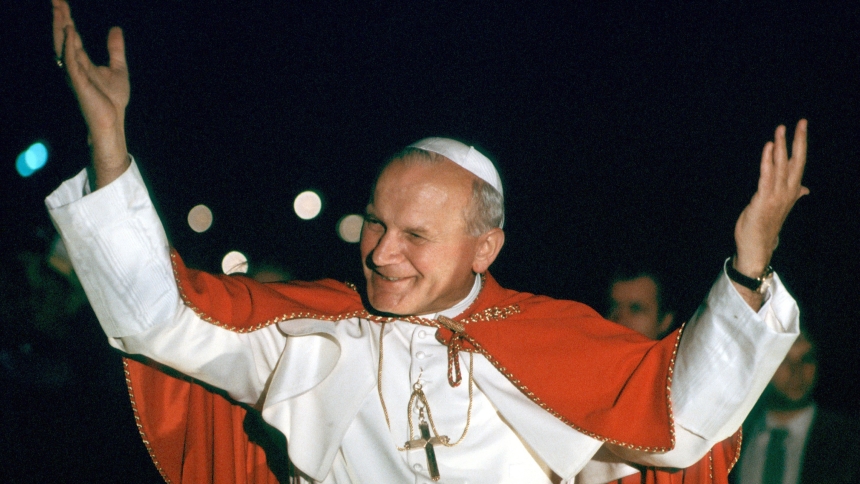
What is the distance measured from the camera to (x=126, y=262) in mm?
1662

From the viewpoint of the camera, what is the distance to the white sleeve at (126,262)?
1.63 metres

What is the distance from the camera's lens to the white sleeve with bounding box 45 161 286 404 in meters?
1.63

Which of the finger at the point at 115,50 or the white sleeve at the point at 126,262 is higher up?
the finger at the point at 115,50

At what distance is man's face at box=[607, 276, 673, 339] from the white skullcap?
1980mm

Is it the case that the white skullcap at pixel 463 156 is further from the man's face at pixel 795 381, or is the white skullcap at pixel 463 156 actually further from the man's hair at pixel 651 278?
the man's hair at pixel 651 278

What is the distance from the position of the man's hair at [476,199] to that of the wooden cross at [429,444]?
0.70m

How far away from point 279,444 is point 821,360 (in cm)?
353

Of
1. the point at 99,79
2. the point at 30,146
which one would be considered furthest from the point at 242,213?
the point at 99,79

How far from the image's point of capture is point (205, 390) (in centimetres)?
228

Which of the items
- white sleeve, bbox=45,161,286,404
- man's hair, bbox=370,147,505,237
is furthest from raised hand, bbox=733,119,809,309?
white sleeve, bbox=45,161,286,404

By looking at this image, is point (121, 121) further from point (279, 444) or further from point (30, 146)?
point (30, 146)

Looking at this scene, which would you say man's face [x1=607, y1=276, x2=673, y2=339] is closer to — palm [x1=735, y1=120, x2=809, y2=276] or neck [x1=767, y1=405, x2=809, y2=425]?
neck [x1=767, y1=405, x2=809, y2=425]

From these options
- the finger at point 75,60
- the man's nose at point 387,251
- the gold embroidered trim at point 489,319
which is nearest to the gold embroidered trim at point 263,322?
the gold embroidered trim at point 489,319

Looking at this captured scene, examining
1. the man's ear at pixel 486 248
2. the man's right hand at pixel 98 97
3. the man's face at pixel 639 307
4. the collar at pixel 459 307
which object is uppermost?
the man's right hand at pixel 98 97
